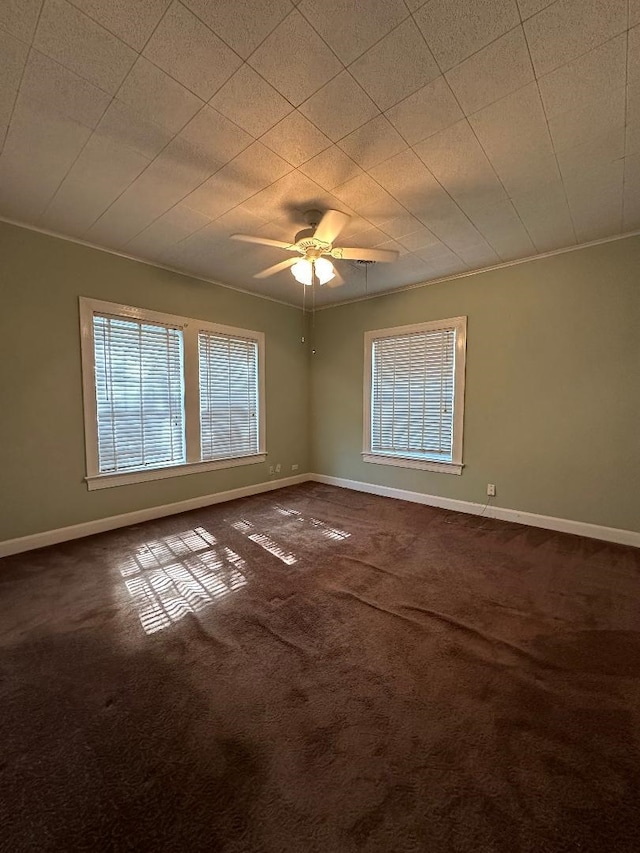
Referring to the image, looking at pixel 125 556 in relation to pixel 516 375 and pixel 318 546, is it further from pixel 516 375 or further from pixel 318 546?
pixel 516 375

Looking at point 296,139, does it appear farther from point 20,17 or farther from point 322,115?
point 20,17

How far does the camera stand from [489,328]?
3840 millimetres

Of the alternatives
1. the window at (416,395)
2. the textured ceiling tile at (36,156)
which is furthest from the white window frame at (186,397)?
the window at (416,395)

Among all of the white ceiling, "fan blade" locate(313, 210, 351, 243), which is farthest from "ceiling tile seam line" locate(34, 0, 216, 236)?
"fan blade" locate(313, 210, 351, 243)

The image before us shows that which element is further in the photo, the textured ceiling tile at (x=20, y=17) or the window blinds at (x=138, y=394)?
the window blinds at (x=138, y=394)

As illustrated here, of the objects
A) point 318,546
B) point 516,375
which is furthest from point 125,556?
point 516,375

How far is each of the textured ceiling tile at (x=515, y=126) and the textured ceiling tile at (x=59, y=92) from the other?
1.89 meters

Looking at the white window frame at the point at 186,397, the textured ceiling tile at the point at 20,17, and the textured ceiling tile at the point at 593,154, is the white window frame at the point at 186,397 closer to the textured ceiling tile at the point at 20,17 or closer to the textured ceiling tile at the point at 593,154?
the textured ceiling tile at the point at 20,17

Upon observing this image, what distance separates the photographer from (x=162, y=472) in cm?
392

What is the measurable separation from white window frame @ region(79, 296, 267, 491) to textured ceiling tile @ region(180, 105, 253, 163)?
203cm

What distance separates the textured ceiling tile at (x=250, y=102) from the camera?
1.60 m

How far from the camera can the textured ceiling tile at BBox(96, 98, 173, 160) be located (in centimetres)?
177

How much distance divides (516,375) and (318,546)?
2.72 meters

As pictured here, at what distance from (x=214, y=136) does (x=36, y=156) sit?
1.14 m
